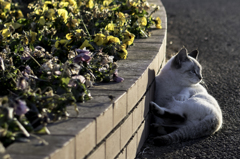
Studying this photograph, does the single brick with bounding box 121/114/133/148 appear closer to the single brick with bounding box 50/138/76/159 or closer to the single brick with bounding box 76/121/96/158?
the single brick with bounding box 76/121/96/158

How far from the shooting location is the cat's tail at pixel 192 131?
3.06 metres

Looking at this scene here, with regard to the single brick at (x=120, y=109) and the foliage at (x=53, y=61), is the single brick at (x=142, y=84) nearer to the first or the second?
the foliage at (x=53, y=61)

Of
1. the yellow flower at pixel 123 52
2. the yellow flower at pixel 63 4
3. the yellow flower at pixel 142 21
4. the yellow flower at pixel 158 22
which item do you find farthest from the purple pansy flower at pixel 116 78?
the yellow flower at pixel 158 22

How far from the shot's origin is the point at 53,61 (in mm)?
2604

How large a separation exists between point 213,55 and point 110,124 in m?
4.33

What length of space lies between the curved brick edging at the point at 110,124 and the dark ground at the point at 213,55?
0.38 metres

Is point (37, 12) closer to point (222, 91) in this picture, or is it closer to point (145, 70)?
point (145, 70)

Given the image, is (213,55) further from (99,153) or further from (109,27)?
(99,153)

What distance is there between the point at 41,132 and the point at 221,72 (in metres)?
3.91

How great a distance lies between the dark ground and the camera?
3.04m

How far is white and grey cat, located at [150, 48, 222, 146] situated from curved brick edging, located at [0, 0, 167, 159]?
0.49ft

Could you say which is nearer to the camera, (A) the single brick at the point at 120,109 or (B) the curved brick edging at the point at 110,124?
(B) the curved brick edging at the point at 110,124

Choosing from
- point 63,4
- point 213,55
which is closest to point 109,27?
point 63,4

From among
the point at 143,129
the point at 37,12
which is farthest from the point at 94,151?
the point at 37,12
